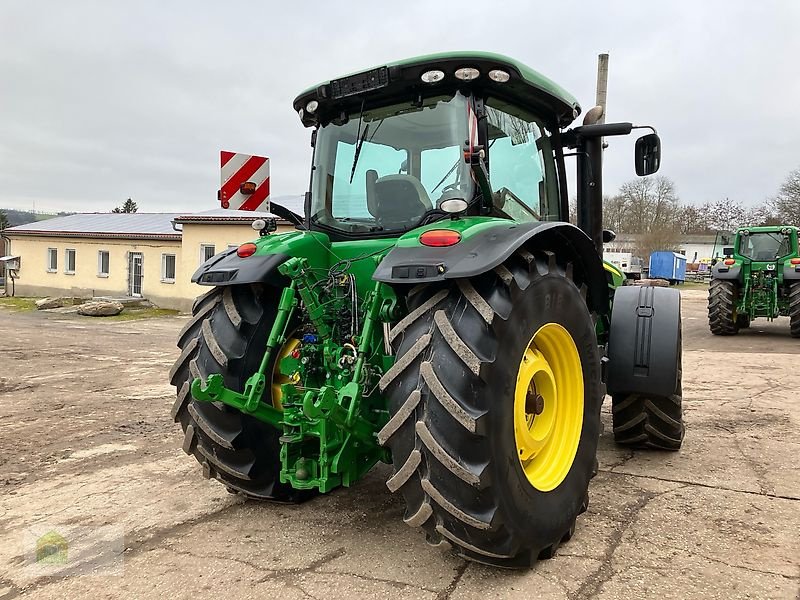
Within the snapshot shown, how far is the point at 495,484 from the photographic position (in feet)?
8.09

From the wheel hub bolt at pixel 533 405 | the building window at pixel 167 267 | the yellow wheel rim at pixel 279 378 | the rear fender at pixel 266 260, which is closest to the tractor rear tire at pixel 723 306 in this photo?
the wheel hub bolt at pixel 533 405

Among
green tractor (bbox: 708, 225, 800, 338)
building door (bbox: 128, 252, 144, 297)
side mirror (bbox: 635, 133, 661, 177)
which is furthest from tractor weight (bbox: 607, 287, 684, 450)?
building door (bbox: 128, 252, 144, 297)

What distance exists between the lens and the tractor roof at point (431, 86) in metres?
3.16

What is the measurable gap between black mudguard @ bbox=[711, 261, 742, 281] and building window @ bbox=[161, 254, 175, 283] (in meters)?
17.4

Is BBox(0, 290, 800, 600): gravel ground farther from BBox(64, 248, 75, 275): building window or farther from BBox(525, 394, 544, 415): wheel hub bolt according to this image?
BBox(64, 248, 75, 275): building window

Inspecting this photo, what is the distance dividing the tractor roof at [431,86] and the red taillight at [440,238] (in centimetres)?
96

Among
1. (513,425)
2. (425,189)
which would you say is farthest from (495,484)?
(425,189)

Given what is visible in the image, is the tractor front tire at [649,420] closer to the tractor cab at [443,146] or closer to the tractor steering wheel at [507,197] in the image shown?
the tractor cab at [443,146]

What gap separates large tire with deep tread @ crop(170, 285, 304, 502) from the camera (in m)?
3.23

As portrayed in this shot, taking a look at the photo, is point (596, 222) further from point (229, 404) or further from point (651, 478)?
point (229, 404)

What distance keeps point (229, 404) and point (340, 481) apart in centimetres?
66

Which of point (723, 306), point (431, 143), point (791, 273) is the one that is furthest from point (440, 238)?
point (791, 273)

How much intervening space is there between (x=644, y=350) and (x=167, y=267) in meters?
20.9

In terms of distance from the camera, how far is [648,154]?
4102 millimetres
